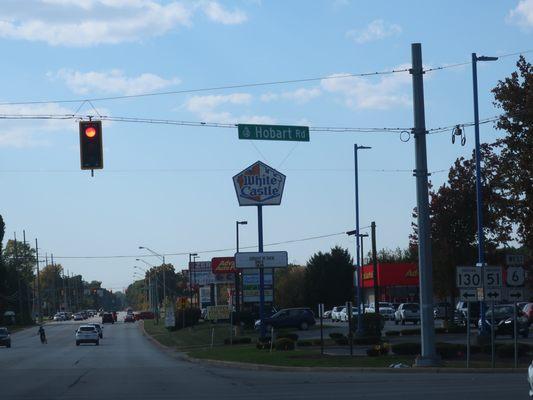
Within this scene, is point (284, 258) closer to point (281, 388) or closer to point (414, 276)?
point (281, 388)

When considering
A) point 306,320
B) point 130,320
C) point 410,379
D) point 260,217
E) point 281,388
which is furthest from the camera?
point 130,320

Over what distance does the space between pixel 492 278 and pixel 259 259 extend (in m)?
21.3

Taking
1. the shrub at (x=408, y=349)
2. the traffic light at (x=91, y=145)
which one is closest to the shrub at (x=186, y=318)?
the shrub at (x=408, y=349)

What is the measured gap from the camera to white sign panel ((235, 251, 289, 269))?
4984 cm

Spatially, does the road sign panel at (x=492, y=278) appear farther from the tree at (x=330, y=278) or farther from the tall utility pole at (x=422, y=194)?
the tree at (x=330, y=278)

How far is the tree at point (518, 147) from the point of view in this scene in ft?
126

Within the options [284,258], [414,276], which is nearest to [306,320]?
[284,258]

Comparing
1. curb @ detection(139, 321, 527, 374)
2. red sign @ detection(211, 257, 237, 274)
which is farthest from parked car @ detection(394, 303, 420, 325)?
curb @ detection(139, 321, 527, 374)

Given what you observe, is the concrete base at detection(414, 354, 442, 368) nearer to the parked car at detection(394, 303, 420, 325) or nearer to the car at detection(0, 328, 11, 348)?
the parked car at detection(394, 303, 420, 325)

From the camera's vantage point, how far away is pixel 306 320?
235ft

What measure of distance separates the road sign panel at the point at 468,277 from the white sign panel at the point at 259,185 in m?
21.6

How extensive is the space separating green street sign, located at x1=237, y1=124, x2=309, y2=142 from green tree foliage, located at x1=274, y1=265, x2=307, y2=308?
266 ft

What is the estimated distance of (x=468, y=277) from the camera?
29797 mm

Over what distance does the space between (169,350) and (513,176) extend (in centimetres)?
2635
